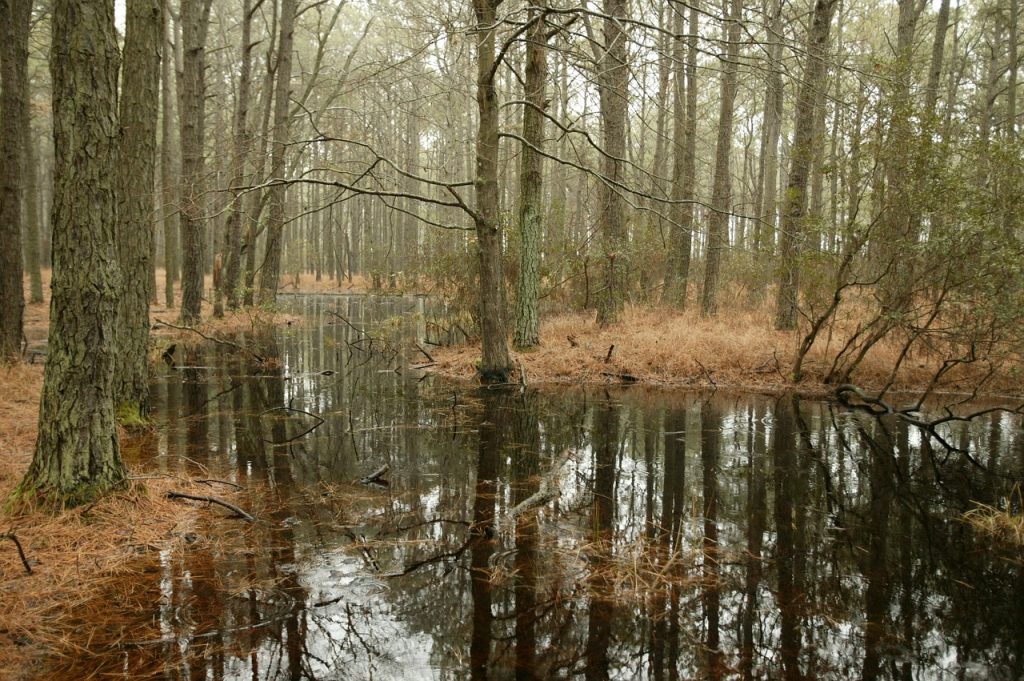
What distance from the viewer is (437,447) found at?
303 inches

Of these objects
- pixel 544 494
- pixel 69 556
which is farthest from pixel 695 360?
pixel 69 556

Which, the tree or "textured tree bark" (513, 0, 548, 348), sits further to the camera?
the tree

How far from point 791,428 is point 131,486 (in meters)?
7.44

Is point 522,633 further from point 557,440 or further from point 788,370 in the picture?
point 788,370

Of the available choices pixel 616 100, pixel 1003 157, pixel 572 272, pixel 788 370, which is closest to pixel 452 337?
pixel 572 272

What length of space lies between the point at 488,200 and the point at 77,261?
6562 mm

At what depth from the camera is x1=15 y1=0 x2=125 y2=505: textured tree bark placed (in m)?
4.75

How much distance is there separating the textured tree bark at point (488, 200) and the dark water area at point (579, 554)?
211 centimetres

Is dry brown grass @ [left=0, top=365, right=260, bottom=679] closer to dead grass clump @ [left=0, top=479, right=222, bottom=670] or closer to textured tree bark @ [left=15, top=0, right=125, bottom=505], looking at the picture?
dead grass clump @ [left=0, top=479, right=222, bottom=670]

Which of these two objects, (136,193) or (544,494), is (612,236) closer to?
(136,193)

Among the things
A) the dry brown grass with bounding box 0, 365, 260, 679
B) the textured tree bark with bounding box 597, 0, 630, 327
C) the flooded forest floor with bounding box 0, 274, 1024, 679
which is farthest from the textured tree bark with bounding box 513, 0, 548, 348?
the dry brown grass with bounding box 0, 365, 260, 679

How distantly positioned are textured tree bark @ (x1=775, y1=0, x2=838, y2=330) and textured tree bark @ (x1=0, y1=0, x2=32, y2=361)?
1178 cm

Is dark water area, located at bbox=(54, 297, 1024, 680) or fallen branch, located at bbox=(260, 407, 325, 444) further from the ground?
fallen branch, located at bbox=(260, 407, 325, 444)

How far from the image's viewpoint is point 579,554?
4.77 m
